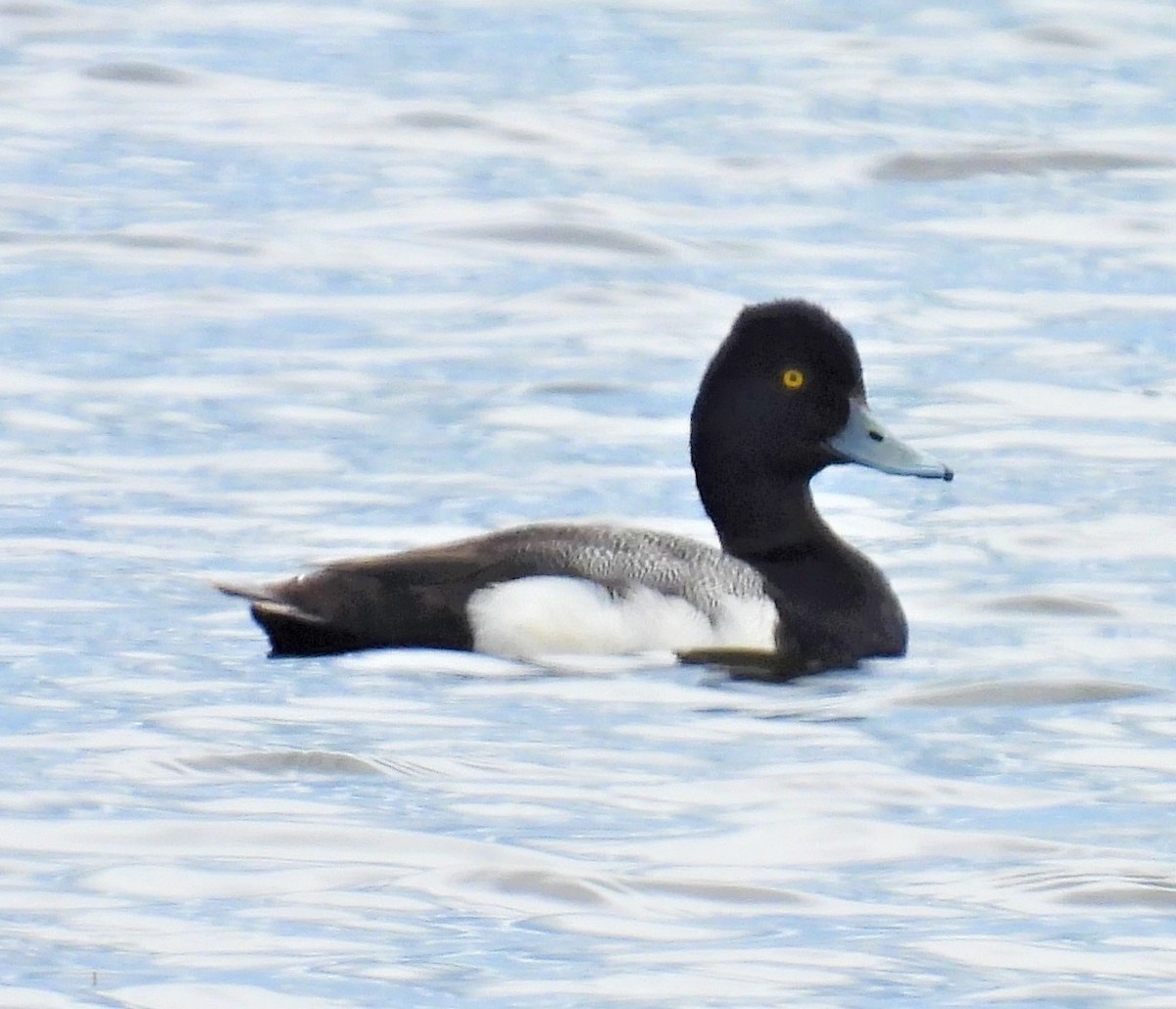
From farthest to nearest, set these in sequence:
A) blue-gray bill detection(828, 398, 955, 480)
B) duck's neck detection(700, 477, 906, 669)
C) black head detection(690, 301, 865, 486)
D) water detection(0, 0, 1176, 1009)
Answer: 1. blue-gray bill detection(828, 398, 955, 480)
2. black head detection(690, 301, 865, 486)
3. duck's neck detection(700, 477, 906, 669)
4. water detection(0, 0, 1176, 1009)

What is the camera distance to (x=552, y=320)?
46.4ft

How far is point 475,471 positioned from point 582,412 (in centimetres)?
114

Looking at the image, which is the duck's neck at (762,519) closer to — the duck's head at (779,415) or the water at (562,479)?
the duck's head at (779,415)

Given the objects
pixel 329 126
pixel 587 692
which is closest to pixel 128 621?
pixel 587 692

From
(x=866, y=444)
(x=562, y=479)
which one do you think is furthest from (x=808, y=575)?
(x=562, y=479)

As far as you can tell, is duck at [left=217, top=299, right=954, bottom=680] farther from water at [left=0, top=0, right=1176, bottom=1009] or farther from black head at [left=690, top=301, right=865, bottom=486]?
water at [left=0, top=0, right=1176, bottom=1009]

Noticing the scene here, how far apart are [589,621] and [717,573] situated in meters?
0.43

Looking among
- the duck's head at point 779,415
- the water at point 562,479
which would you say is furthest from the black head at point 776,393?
the water at point 562,479

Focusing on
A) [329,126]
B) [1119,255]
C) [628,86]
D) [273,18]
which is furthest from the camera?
[273,18]

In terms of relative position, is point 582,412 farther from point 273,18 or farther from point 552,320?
point 273,18

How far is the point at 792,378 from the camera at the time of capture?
939cm

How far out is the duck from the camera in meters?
8.53

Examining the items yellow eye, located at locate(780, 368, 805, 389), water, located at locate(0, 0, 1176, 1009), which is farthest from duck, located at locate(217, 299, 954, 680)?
water, located at locate(0, 0, 1176, 1009)

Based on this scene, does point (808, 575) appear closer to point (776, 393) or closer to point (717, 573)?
point (717, 573)
